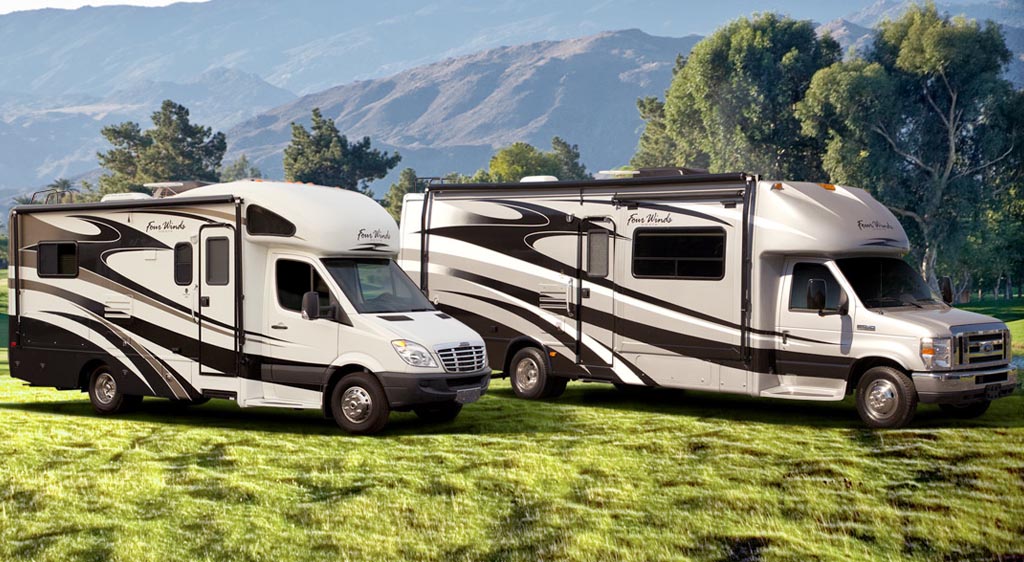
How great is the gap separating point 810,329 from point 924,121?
43.5 meters

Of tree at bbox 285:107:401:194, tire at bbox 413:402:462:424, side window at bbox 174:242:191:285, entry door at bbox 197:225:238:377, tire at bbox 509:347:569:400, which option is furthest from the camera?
tree at bbox 285:107:401:194

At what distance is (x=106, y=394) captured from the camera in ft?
54.6

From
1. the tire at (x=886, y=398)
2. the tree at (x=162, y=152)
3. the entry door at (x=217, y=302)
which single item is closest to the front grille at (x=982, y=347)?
the tire at (x=886, y=398)

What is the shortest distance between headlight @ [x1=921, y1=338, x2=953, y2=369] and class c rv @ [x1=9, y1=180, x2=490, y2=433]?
526 cm

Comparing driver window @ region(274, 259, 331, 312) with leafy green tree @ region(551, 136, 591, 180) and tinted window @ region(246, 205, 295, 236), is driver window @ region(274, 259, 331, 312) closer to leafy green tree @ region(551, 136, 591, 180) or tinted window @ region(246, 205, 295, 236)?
tinted window @ region(246, 205, 295, 236)

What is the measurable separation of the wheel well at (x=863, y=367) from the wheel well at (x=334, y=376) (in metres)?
5.93

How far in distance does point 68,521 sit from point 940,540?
7.15 metres

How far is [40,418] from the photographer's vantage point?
16.6m

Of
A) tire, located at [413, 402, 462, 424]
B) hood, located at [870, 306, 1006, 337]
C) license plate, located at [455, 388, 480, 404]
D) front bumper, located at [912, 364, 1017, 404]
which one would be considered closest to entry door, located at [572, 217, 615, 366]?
tire, located at [413, 402, 462, 424]

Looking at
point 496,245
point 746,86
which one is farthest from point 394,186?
point 496,245

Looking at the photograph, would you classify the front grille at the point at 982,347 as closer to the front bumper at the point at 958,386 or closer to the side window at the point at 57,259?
the front bumper at the point at 958,386

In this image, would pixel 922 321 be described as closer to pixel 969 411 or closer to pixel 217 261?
pixel 969 411

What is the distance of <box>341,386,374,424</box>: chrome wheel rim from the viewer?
14305 millimetres

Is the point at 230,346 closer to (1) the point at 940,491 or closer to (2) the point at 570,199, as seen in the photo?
(2) the point at 570,199
